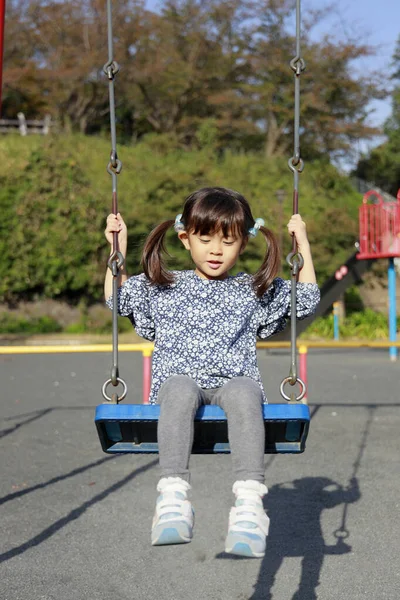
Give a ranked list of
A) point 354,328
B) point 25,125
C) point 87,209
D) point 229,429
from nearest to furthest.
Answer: point 229,429 → point 87,209 → point 354,328 → point 25,125

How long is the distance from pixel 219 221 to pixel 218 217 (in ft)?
0.04

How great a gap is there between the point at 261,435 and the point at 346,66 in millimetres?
24283

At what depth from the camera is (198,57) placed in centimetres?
2547

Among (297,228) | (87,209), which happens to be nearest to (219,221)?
(297,228)

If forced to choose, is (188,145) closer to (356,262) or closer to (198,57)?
(198,57)

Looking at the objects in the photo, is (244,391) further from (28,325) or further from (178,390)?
(28,325)

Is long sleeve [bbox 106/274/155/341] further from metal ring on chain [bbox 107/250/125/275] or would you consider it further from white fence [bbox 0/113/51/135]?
white fence [bbox 0/113/51/135]

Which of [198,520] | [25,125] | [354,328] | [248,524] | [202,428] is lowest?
[354,328]

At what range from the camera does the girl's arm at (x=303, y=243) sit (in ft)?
9.05

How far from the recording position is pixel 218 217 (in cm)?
264

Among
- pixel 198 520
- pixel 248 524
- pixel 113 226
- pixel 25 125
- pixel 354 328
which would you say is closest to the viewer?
pixel 248 524

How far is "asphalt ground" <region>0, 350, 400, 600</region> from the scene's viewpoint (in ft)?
10.7

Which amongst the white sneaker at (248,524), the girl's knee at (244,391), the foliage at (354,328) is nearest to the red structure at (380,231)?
the foliage at (354,328)

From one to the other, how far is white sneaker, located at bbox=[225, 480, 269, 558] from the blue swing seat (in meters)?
0.21
